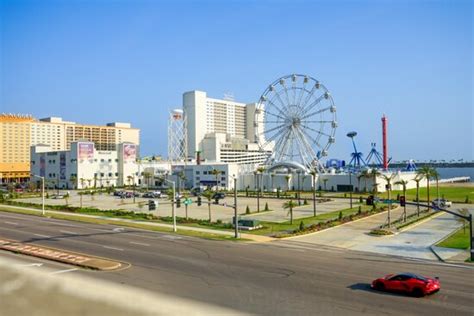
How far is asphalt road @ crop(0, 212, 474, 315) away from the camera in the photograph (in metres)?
21.4

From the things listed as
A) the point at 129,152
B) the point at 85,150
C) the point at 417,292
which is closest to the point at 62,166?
the point at 85,150

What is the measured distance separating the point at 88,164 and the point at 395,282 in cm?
13971

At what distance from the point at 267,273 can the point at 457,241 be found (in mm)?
25439

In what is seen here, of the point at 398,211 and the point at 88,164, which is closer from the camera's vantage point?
the point at 398,211

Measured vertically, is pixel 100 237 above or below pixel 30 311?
below

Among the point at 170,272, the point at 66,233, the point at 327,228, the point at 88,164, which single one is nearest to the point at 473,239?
the point at 327,228

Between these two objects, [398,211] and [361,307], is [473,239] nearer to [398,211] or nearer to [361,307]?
[361,307]

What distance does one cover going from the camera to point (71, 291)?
26.3ft

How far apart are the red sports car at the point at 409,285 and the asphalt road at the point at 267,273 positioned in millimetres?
472

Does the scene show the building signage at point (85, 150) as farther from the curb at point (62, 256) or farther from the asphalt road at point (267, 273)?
the curb at point (62, 256)

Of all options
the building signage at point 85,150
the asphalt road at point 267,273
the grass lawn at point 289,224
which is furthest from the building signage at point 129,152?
the asphalt road at point 267,273

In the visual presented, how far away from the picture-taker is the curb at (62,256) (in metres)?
30.8

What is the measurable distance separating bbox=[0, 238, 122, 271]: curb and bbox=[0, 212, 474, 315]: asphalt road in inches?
52.0

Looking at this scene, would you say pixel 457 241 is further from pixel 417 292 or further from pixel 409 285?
pixel 417 292
